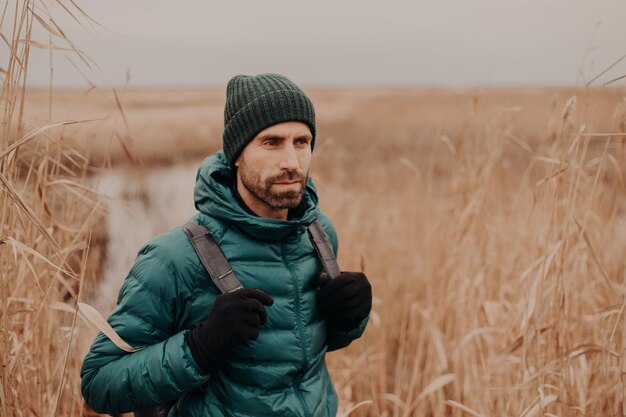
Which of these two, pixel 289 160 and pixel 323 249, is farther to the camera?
pixel 323 249

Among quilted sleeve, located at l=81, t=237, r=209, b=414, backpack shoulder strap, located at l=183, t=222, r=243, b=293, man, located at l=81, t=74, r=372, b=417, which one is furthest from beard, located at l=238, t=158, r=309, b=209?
quilted sleeve, located at l=81, t=237, r=209, b=414

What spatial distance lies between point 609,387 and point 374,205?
3769 millimetres

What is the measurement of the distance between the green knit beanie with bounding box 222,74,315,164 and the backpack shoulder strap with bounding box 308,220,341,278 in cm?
30

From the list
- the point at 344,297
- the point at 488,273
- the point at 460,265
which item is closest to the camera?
the point at 344,297

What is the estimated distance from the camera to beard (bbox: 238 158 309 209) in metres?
1.36

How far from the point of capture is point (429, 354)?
9.01 feet

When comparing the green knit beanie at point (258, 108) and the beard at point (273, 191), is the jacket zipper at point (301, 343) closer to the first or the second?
the beard at point (273, 191)

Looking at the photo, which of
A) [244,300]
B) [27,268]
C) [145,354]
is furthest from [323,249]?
[27,268]

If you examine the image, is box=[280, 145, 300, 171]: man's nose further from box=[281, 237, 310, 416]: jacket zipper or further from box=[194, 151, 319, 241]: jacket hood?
box=[281, 237, 310, 416]: jacket zipper

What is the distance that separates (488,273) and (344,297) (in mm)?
1429

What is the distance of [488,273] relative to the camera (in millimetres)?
2631

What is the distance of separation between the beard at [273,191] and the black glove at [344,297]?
0.78 ft

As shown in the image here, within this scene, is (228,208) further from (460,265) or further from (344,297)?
(460,265)

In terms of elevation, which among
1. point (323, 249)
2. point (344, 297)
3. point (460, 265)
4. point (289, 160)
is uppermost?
point (289, 160)
